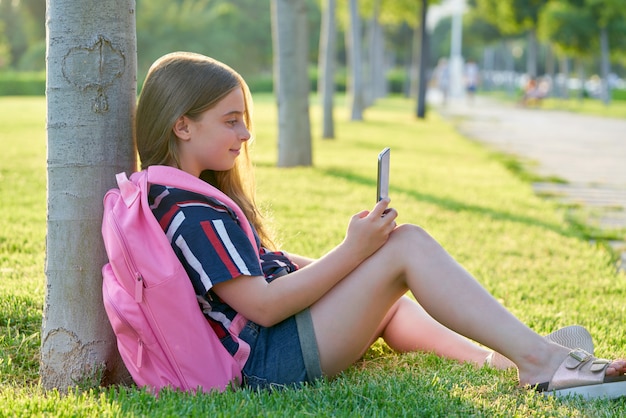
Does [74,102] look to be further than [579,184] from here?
No

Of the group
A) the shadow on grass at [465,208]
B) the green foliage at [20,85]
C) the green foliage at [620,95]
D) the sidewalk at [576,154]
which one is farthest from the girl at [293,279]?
the green foliage at [620,95]

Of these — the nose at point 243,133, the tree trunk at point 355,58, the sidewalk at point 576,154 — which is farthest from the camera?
the tree trunk at point 355,58

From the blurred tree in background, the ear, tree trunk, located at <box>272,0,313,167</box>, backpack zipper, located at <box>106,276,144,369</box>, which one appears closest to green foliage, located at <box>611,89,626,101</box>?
the blurred tree in background

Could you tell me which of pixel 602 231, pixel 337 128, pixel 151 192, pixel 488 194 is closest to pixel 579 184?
pixel 488 194

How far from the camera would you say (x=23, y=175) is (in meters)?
8.25

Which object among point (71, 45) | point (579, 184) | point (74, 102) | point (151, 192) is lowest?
point (579, 184)

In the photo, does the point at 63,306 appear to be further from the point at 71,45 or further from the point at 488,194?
the point at 488,194

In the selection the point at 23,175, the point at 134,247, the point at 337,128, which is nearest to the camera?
the point at 134,247

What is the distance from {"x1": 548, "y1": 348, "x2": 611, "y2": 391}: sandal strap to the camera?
2678mm

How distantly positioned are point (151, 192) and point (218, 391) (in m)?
0.68

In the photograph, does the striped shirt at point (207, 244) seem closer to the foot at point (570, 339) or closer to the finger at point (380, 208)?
the finger at point (380, 208)

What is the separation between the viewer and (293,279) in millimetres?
2674

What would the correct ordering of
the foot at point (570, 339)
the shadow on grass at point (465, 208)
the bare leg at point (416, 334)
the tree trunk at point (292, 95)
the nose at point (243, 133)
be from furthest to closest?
the tree trunk at point (292, 95), the shadow on grass at point (465, 208), the bare leg at point (416, 334), the foot at point (570, 339), the nose at point (243, 133)

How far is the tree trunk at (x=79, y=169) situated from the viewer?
279 centimetres
